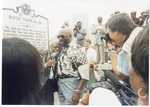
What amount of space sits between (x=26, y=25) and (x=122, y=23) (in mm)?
553

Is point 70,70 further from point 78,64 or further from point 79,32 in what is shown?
point 79,32

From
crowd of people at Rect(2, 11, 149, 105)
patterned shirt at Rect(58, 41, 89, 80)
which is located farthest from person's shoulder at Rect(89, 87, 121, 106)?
patterned shirt at Rect(58, 41, 89, 80)

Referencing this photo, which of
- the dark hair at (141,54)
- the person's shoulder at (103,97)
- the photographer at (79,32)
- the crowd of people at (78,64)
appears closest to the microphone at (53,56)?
the crowd of people at (78,64)

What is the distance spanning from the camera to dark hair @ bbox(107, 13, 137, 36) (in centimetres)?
134

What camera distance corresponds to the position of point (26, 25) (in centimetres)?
135

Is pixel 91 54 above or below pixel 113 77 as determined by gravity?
above

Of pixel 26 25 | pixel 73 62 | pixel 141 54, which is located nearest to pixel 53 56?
pixel 73 62

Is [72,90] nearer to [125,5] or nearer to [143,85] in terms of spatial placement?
[143,85]

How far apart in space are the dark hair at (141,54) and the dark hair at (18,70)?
21.5 inches

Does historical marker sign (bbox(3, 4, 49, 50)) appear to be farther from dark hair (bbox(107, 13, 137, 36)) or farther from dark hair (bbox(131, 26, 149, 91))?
dark hair (bbox(131, 26, 149, 91))

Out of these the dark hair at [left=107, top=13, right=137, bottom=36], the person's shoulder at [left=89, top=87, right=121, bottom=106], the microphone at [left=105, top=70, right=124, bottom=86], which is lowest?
the person's shoulder at [left=89, top=87, right=121, bottom=106]

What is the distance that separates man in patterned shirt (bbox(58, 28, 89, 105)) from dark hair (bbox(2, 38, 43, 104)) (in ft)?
0.48

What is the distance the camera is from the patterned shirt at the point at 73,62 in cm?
136

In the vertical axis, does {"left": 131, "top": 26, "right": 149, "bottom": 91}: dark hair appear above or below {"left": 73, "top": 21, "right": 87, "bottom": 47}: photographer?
below
